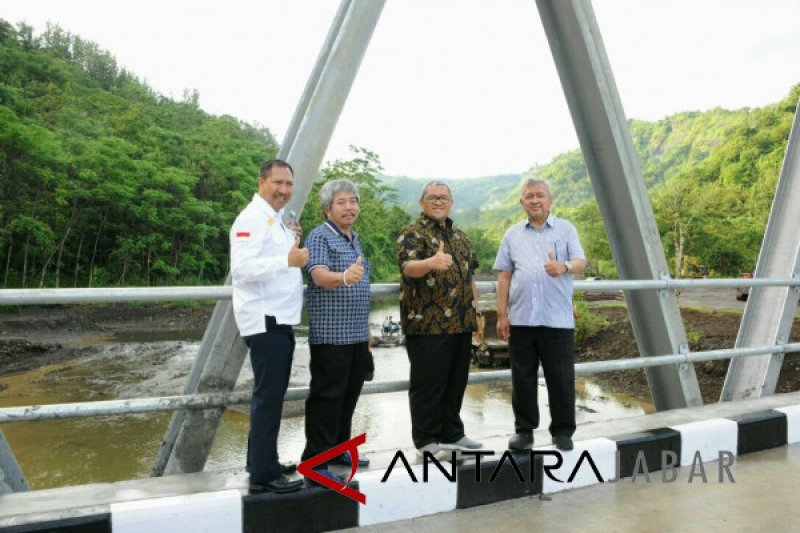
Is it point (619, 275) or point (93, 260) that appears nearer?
point (619, 275)

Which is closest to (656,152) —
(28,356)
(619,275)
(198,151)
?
(198,151)

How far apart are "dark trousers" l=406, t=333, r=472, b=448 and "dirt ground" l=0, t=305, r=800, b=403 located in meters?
17.2

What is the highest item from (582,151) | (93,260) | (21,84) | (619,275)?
(21,84)

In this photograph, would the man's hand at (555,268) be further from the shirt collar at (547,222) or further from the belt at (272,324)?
the belt at (272,324)

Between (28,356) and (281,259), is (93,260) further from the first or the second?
(281,259)

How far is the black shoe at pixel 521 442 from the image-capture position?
8.54 ft

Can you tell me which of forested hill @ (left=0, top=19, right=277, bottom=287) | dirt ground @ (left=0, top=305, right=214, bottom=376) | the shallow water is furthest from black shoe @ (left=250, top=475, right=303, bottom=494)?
forested hill @ (left=0, top=19, right=277, bottom=287)

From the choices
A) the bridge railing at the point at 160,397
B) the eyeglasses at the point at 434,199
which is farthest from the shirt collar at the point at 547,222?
the eyeglasses at the point at 434,199

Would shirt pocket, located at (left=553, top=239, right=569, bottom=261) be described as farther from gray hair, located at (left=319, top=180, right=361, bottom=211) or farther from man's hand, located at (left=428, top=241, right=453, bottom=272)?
gray hair, located at (left=319, top=180, right=361, bottom=211)

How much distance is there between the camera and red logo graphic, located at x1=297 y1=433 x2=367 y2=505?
7.00 feet

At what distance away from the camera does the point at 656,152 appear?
83000 mm

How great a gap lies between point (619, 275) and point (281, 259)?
2.16 metres

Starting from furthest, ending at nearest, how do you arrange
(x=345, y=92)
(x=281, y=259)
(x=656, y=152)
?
(x=656, y=152) < (x=345, y=92) < (x=281, y=259)

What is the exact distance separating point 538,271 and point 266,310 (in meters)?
1.17
